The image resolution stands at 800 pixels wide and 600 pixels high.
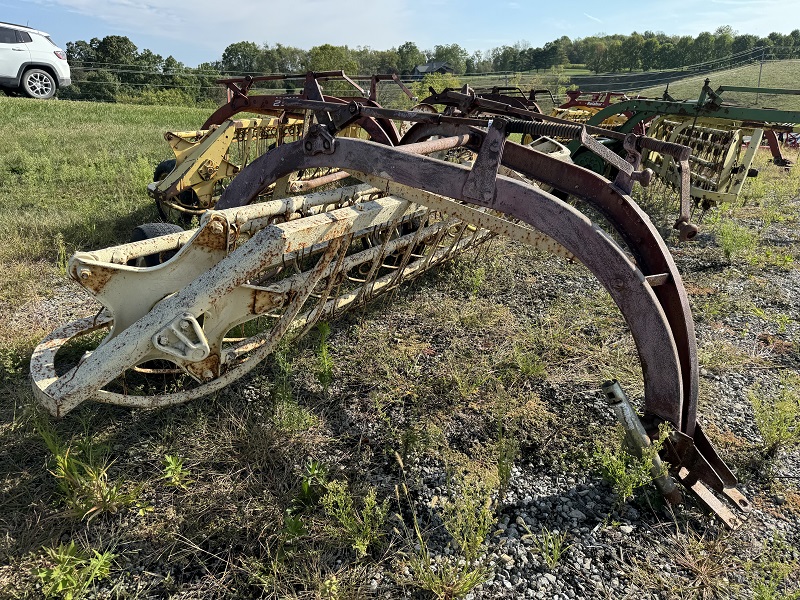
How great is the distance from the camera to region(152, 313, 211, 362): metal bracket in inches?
81.1

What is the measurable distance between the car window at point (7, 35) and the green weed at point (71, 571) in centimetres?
1487

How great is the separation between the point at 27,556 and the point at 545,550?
212cm

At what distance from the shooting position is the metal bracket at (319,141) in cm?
249

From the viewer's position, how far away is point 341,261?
2727 millimetres

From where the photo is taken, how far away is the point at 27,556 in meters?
1.98

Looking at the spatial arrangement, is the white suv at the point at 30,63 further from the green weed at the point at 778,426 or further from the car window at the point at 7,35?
the green weed at the point at 778,426

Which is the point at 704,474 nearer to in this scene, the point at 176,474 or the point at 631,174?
the point at 631,174

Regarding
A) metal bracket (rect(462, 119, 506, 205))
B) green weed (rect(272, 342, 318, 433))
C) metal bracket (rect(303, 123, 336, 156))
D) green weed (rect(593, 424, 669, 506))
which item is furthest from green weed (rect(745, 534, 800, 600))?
metal bracket (rect(303, 123, 336, 156))

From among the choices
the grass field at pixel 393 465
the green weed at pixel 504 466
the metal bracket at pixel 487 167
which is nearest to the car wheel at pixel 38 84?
the grass field at pixel 393 465

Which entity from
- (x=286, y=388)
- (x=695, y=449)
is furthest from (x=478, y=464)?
(x=286, y=388)

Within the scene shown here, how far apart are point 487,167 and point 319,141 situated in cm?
96

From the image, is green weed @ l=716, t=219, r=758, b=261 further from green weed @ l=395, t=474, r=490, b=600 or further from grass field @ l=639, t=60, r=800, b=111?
grass field @ l=639, t=60, r=800, b=111

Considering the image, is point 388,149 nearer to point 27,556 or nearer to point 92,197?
point 27,556

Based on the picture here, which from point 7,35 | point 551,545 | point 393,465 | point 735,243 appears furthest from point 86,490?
point 7,35
